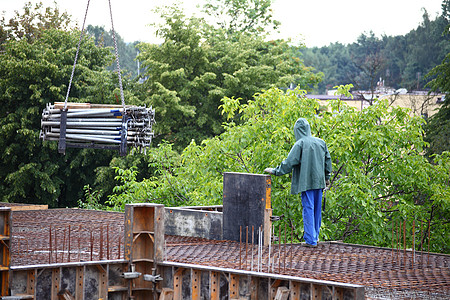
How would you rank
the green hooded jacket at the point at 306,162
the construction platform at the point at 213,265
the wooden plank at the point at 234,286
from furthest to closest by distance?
the green hooded jacket at the point at 306,162, the wooden plank at the point at 234,286, the construction platform at the point at 213,265

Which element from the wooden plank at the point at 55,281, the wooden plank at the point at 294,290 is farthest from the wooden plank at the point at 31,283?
the wooden plank at the point at 294,290

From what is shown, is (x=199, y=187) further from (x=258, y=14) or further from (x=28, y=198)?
(x=258, y=14)

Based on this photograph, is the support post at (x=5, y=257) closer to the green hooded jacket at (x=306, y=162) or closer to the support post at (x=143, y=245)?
the support post at (x=143, y=245)

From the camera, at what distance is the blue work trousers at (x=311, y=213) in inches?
452

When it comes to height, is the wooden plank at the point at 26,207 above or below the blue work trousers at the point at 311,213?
below

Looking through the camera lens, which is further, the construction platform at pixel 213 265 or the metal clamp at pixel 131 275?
the metal clamp at pixel 131 275

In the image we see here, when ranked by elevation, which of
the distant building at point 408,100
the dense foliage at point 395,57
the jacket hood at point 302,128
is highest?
the dense foliage at point 395,57

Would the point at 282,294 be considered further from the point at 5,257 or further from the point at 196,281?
the point at 5,257

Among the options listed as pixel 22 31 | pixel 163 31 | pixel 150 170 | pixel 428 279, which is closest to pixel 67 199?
pixel 150 170

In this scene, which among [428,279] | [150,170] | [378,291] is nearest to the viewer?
[378,291]

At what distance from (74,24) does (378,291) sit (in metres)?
36.5

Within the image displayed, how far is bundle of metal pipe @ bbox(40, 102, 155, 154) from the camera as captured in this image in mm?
12977

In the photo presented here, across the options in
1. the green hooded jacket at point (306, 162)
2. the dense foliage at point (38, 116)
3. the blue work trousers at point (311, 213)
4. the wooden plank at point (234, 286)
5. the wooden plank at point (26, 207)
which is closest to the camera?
the wooden plank at point (234, 286)

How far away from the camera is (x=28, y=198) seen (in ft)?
100
